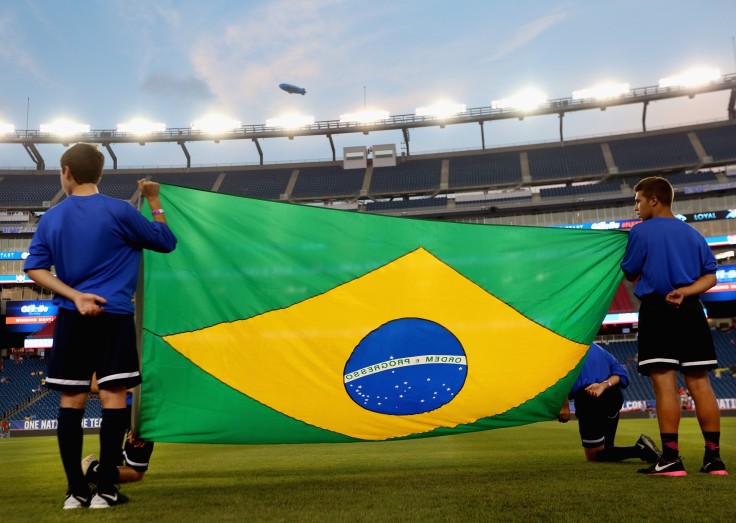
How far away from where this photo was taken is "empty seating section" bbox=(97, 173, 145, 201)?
3962 centimetres

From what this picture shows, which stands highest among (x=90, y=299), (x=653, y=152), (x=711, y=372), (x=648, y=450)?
(x=653, y=152)

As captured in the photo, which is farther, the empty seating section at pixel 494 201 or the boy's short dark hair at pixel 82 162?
the empty seating section at pixel 494 201

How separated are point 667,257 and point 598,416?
1.53 meters

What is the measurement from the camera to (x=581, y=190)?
3741 cm

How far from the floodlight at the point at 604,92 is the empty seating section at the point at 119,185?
3353 cm

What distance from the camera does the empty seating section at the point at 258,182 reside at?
136 feet

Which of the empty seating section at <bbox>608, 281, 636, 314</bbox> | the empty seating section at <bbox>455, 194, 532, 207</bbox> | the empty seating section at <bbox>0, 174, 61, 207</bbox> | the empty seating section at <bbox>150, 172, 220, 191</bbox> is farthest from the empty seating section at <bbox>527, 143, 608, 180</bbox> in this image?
the empty seating section at <bbox>0, 174, 61, 207</bbox>

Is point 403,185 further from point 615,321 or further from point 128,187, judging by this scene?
point 128,187

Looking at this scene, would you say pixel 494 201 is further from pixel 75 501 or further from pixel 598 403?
pixel 75 501

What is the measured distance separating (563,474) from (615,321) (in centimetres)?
3008

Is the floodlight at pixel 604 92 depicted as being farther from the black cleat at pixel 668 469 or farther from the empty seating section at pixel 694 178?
the black cleat at pixel 668 469

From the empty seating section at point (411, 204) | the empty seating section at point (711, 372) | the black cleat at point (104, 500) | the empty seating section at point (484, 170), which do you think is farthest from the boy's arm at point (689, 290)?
the empty seating section at point (484, 170)

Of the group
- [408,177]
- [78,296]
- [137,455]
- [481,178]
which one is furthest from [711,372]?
[78,296]

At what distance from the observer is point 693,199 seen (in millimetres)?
34438
